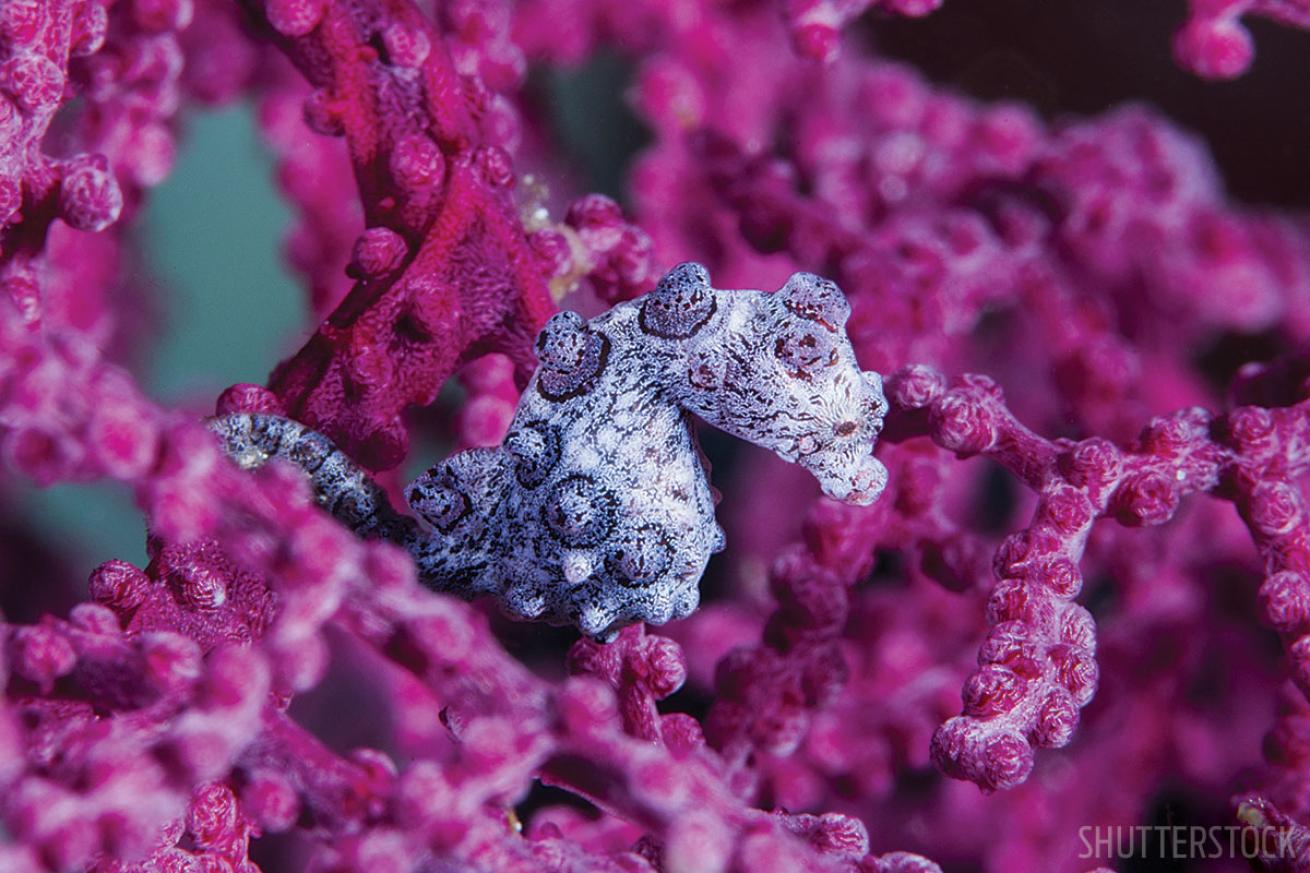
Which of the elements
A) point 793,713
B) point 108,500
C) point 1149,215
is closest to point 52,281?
point 108,500

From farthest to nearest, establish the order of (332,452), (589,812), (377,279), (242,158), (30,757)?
(242,158)
(589,812)
(377,279)
(332,452)
(30,757)

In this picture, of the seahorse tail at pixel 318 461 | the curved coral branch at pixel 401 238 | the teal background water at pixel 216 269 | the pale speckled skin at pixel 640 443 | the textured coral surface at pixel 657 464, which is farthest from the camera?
the teal background water at pixel 216 269

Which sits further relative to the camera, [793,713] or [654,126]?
[654,126]

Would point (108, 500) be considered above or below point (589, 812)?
above

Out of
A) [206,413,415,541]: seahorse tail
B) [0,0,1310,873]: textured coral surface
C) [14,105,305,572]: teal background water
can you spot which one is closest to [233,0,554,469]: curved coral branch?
[0,0,1310,873]: textured coral surface

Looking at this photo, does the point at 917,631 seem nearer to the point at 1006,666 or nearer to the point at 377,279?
the point at 1006,666

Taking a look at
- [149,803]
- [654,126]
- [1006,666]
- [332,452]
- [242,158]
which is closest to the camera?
[149,803]

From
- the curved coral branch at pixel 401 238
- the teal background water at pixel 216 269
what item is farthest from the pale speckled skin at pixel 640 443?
the teal background water at pixel 216 269

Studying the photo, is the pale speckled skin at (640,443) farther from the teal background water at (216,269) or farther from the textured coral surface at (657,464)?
the teal background water at (216,269)

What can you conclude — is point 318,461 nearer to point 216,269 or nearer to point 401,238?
point 401,238

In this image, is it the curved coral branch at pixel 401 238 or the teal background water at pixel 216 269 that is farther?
the teal background water at pixel 216 269
